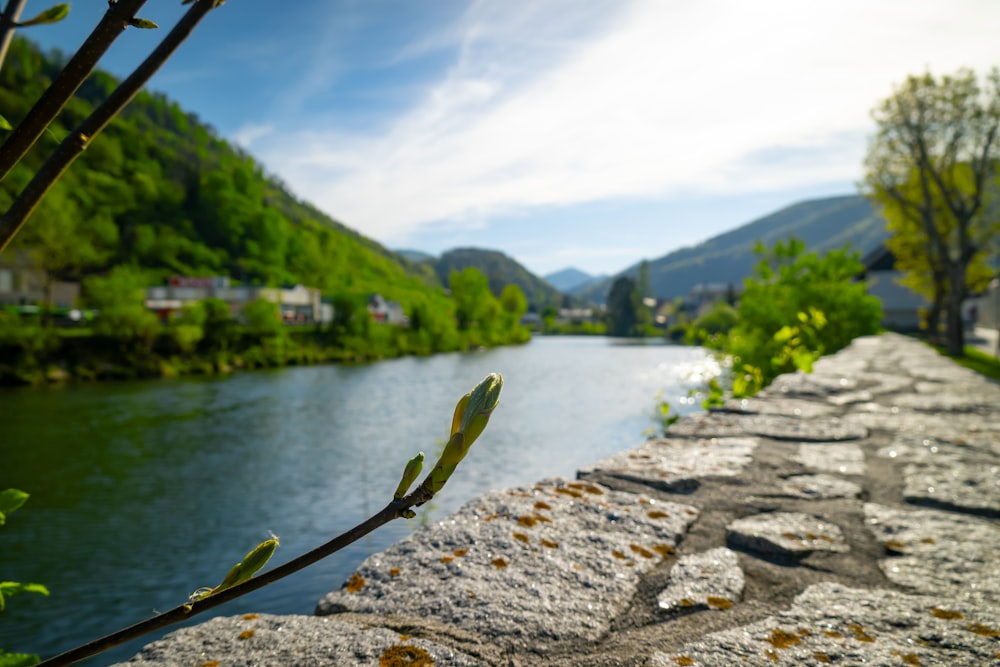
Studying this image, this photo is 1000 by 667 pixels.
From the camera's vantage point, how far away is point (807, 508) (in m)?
2.45

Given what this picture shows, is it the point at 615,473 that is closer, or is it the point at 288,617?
the point at 288,617

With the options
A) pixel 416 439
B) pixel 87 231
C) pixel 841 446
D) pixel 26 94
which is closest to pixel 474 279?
pixel 87 231

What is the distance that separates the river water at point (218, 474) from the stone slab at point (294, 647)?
3.19 meters

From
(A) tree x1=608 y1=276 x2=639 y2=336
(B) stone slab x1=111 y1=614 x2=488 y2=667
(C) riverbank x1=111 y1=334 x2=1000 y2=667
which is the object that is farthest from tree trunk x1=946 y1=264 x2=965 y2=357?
(A) tree x1=608 y1=276 x2=639 y2=336

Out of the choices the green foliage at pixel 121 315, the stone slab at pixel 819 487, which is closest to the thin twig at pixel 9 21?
the stone slab at pixel 819 487

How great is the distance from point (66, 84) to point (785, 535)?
2264 mm

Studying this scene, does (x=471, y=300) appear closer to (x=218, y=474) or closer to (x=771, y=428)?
(x=218, y=474)

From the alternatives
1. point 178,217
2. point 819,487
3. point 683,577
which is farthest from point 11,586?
point 178,217

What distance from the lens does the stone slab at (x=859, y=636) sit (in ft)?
4.39

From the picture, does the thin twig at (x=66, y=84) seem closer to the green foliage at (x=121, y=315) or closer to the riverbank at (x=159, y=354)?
the riverbank at (x=159, y=354)

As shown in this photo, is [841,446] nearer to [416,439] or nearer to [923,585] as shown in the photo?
[923,585]

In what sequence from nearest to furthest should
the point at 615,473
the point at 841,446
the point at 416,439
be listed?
the point at 615,473 → the point at 841,446 → the point at 416,439

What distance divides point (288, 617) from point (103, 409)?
23820mm

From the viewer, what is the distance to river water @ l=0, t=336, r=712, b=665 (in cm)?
625
